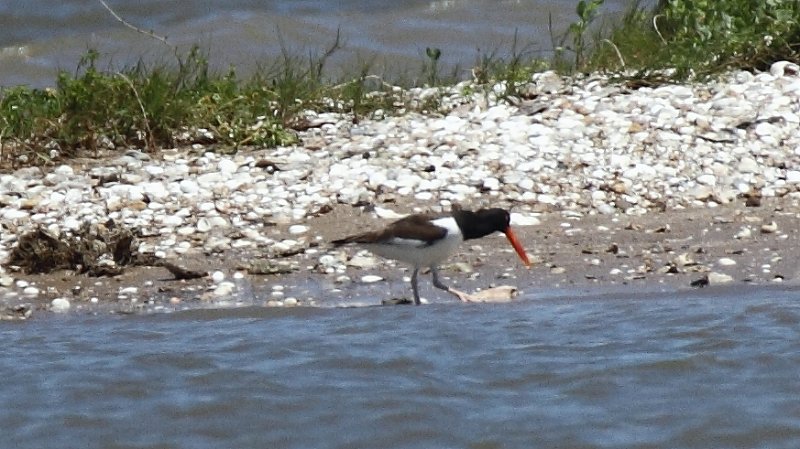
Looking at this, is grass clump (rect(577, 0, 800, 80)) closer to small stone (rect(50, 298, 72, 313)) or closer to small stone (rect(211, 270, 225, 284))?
small stone (rect(211, 270, 225, 284))

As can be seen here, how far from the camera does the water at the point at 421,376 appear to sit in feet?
19.6

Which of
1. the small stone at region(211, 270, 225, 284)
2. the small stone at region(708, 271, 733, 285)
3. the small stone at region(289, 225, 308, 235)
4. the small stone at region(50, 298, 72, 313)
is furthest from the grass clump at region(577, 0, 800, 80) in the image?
the small stone at region(50, 298, 72, 313)

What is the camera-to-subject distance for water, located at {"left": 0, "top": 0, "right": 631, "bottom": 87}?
1391 centimetres

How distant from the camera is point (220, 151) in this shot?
961 cm

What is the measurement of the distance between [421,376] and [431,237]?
1.26 meters

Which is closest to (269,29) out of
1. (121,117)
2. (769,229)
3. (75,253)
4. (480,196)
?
(121,117)

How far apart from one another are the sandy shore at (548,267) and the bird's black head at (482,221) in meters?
0.27

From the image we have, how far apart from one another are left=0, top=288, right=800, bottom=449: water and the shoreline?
42 centimetres

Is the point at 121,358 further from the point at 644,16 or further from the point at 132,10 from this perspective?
the point at 132,10

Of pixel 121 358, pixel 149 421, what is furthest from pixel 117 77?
pixel 149 421

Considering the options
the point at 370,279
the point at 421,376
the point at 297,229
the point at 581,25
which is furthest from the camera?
the point at 581,25

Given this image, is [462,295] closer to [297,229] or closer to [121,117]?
[297,229]

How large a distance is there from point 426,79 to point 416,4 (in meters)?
4.60

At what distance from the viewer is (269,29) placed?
1465 cm
